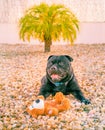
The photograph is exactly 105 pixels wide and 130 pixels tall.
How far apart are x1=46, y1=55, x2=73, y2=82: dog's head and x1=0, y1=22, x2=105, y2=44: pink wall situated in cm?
534

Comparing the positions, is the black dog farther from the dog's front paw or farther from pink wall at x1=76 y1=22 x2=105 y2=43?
pink wall at x1=76 y1=22 x2=105 y2=43

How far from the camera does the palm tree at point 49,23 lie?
721 centimetres

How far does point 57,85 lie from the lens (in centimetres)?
371

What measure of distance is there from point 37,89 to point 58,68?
0.68 metres

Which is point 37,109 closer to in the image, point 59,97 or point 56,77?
point 59,97

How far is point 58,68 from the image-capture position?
11.6ft

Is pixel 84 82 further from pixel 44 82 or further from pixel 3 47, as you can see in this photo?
pixel 3 47

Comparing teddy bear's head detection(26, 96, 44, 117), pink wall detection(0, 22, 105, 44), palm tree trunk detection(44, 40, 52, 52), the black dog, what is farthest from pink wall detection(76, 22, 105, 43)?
teddy bear's head detection(26, 96, 44, 117)

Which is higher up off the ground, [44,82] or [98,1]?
[98,1]

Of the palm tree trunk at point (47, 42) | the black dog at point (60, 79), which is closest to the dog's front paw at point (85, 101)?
the black dog at point (60, 79)

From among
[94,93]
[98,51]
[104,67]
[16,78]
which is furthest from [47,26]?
[94,93]

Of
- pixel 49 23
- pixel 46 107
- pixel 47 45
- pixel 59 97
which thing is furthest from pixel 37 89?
pixel 47 45

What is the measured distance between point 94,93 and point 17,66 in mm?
2205

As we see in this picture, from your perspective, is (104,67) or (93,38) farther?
(93,38)
